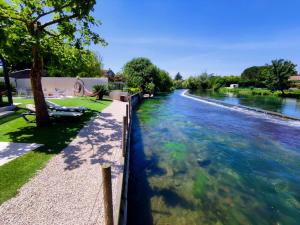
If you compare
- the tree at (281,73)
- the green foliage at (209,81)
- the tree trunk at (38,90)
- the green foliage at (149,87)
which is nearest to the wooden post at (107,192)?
the tree trunk at (38,90)

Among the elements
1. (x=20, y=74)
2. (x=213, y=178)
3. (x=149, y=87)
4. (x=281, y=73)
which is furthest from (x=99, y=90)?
(x=281, y=73)

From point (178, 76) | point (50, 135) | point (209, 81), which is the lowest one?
point (50, 135)

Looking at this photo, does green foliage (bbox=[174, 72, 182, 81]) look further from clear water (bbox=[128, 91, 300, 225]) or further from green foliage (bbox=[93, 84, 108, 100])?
clear water (bbox=[128, 91, 300, 225])

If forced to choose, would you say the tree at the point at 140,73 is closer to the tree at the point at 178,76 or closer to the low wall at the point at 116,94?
the low wall at the point at 116,94

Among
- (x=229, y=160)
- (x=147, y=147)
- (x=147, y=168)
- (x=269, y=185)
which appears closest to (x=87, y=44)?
(x=147, y=147)

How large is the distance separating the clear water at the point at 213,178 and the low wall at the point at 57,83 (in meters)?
14.2

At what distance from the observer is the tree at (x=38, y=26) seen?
7.10m

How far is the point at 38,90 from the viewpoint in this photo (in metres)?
8.70

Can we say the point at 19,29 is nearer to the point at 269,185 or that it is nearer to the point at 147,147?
the point at 147,147

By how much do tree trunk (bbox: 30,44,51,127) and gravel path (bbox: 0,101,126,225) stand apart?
3.19 metres

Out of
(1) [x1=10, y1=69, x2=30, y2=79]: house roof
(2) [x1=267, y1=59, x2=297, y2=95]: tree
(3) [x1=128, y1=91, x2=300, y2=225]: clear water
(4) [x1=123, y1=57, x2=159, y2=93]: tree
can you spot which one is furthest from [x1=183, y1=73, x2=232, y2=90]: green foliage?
(3) [x1=128, y1=91, x2=300, y2=225]: clear water

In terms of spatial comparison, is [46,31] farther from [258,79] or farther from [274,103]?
[258,79]

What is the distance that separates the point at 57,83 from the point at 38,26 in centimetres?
1701

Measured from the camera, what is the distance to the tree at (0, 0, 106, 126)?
23.3 feet
